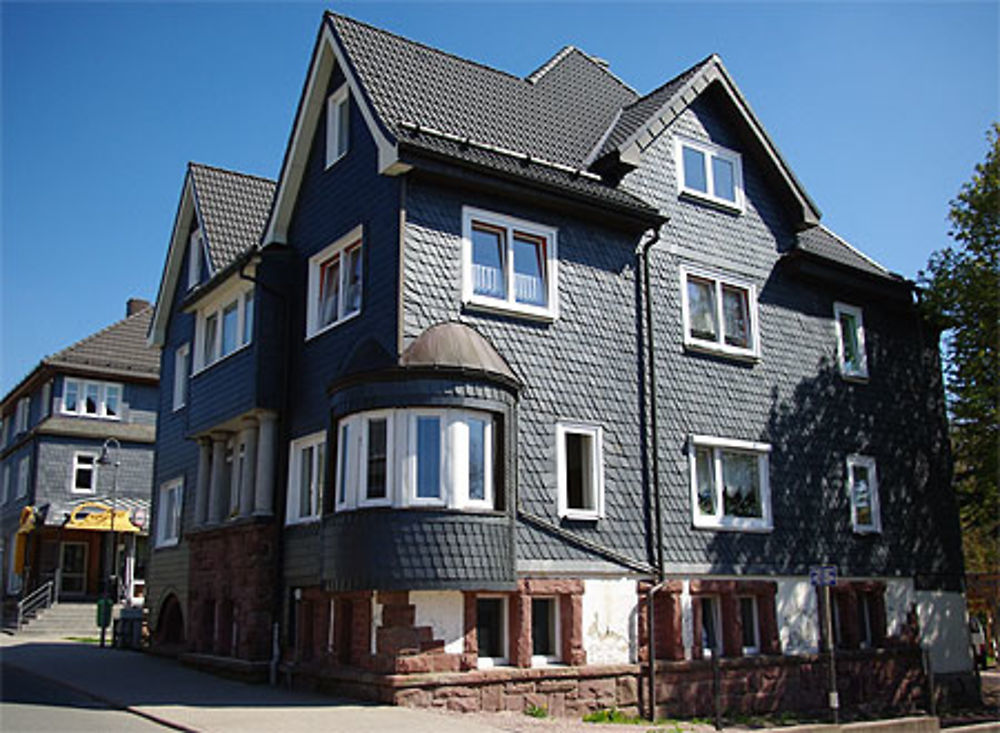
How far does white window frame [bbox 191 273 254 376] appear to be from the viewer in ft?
69.2

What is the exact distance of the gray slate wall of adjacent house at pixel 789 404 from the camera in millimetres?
19469

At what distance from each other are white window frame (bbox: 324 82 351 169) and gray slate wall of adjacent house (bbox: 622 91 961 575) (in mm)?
5897

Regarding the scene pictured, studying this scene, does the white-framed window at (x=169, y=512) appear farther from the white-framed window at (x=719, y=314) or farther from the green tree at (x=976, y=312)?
the green tree at (x=976, y=312)

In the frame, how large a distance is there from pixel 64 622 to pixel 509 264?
25.7 m

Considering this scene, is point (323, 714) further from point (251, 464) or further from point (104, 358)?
point (104, 358)

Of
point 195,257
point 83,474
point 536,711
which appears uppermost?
point 195,257

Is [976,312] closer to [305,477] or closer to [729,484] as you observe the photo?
[729,484]

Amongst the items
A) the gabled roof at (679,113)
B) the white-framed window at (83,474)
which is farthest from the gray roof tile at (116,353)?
the gabled roof at (679,113)

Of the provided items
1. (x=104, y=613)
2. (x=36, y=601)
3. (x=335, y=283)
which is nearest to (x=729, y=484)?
(x=335, y=283)

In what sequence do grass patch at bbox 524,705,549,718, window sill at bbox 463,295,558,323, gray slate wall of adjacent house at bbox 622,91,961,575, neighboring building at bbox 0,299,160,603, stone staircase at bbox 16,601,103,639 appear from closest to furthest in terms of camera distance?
grass patch at bbox 524,705,549,718, window sill at bbox 463,295,558,323, gray slate wall of adjacent house at bbox 622,91,961,575, stone staircase at bbox 16,601,103,639, neighboring building at bbox 0,299,160,603

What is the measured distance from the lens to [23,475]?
4047 centimetres

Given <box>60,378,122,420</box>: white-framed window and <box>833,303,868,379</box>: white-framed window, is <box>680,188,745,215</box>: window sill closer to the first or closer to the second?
<box>833,303,868,379</box>: white-framed window

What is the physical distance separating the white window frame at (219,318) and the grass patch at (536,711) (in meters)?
9.52

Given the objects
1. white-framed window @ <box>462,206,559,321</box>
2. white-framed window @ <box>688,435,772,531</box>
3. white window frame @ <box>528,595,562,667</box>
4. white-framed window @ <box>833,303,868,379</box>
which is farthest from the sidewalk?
white-framed window @ <box>833,303,868,379</box>
